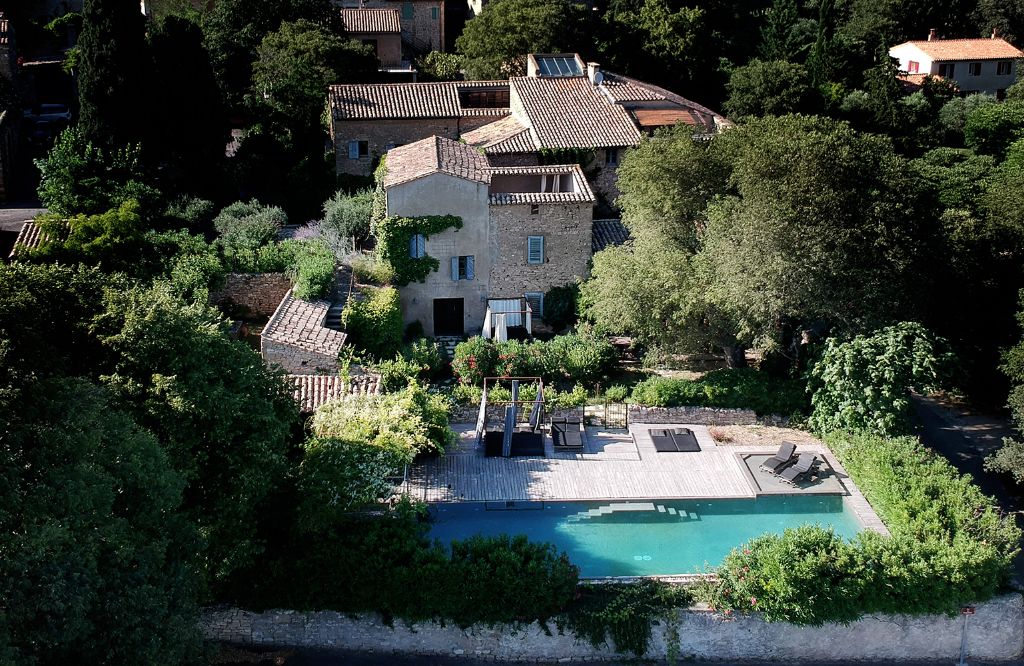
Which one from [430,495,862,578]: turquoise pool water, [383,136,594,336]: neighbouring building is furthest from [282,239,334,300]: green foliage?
[430,495,862,578]: turquoise pool water

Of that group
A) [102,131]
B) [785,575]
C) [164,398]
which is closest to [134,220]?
[102,131]

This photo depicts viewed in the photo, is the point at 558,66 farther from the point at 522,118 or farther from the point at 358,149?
the point at 358,149

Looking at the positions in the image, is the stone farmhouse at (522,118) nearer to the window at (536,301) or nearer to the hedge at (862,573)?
the window at (536,301)

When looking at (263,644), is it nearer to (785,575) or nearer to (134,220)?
(785,575)

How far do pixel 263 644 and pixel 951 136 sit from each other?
50.0 m

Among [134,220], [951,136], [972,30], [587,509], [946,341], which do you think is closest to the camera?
[587,509]

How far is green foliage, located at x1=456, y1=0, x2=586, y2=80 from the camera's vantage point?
49.9m

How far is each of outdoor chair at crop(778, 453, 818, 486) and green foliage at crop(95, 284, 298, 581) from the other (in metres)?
12.5

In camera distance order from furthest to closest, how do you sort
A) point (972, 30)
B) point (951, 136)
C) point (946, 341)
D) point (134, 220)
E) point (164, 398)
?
point (972, 30) < point (951, 136) < point (134, 220) < point (946, 341) < point (164, 398)

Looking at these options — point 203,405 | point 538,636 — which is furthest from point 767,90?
point 203,405

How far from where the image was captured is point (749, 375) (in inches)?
1196

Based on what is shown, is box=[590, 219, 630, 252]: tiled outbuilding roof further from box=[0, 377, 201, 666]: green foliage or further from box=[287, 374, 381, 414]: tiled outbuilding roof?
box=[0, 377, 201, 666]: green foliage

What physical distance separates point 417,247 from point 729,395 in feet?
37.6

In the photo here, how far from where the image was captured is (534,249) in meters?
35.2
